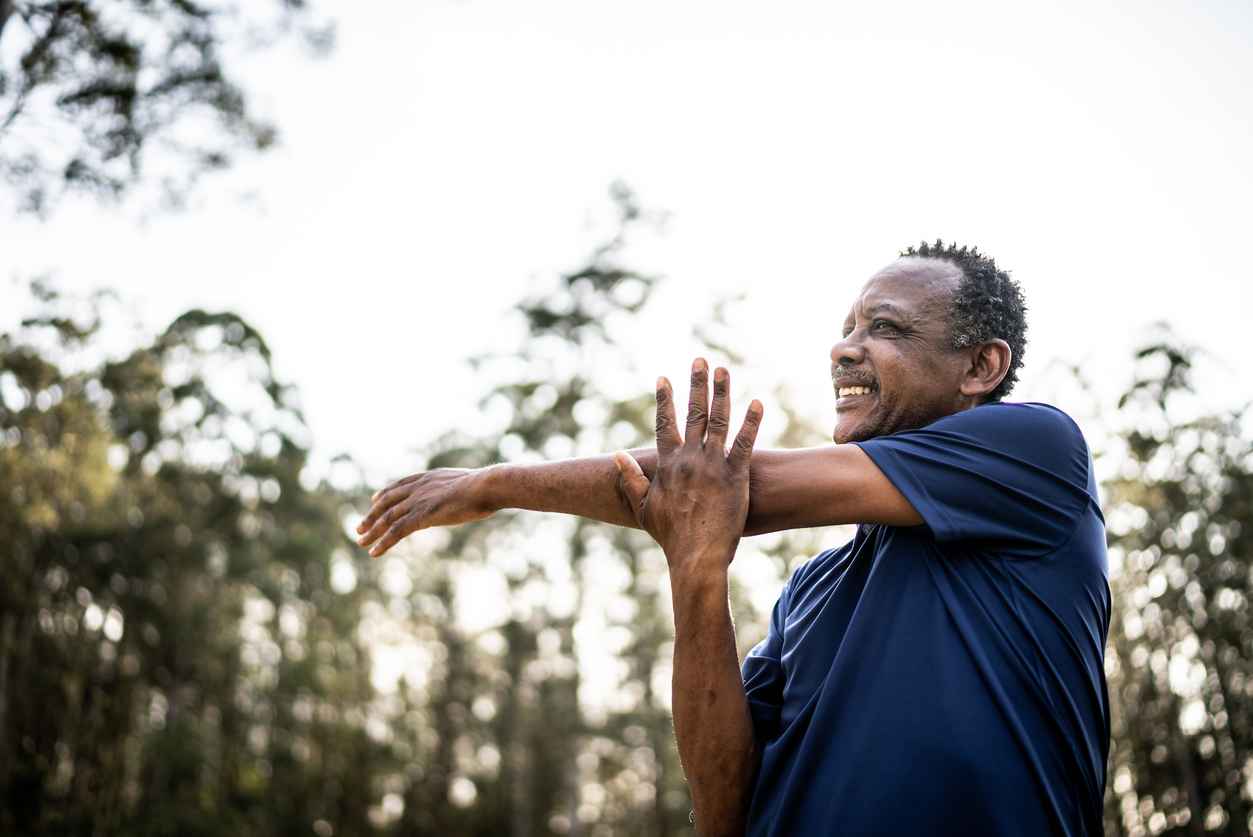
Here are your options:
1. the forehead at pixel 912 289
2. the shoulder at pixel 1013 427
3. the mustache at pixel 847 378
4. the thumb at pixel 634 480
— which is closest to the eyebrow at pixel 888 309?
the forehead at pixel 912 289

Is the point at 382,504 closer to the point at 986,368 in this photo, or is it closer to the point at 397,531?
the point at 397,531

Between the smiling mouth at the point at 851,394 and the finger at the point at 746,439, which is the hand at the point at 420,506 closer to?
the finger at the point at 746,439

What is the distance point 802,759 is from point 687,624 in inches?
15.0

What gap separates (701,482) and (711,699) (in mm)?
499

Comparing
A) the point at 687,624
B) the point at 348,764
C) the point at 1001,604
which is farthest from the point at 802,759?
the point at 348,764

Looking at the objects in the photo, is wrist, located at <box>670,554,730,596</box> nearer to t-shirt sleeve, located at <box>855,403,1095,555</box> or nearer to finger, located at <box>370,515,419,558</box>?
t-shirt sleeve, located at <box>855,403,1095,555</box>

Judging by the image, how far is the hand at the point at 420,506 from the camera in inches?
101

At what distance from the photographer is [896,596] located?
7.44ft

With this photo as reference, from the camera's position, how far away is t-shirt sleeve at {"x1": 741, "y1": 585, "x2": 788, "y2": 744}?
98.0 inches

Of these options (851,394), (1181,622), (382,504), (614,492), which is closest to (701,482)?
(614,492)

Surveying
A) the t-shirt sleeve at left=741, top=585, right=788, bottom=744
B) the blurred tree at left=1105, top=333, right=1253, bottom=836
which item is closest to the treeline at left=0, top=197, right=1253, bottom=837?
the blurred tree at left=1105, top=333, right=1253, bottom=836

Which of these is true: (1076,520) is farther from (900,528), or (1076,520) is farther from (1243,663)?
(1243,663)

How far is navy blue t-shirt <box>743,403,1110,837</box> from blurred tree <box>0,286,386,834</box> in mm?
16572

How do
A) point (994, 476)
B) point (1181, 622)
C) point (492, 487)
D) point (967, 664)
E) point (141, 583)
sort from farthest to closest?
point (141, 583)
point (1181, 622)
point (492, 487)
point (994, 476)
point (967, 664)
